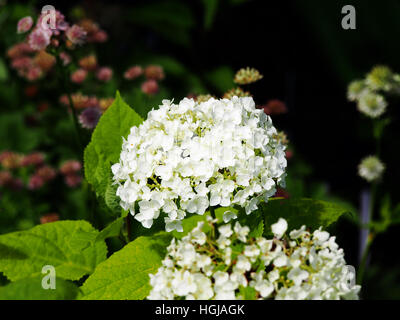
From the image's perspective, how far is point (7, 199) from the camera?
1.82m

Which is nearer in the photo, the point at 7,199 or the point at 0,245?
the point at 0,245

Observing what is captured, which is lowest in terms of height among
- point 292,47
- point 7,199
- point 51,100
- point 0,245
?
point 0,245

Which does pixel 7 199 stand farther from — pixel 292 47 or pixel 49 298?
pixel 292 47

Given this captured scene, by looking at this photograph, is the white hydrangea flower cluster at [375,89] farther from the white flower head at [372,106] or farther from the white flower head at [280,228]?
the white flower head at [280,228]

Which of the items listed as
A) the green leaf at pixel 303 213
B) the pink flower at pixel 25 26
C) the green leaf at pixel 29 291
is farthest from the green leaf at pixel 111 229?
the pink flower at pixel 25 26

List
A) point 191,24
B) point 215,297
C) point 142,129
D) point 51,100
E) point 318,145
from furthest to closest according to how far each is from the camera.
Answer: point 318,145 → point 191,24 → point 51,100 → point 142,129 → point 215,297

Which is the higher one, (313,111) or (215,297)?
(313,111)

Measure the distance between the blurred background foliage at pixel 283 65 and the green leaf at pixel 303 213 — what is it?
4.61ft

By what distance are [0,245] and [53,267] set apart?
0.10m

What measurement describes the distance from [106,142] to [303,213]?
15.2 inches

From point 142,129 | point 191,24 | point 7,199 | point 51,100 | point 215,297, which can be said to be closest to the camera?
point 215,297

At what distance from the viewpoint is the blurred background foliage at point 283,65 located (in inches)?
89.8

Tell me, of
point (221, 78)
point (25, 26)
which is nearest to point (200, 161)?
point (25, 26)
